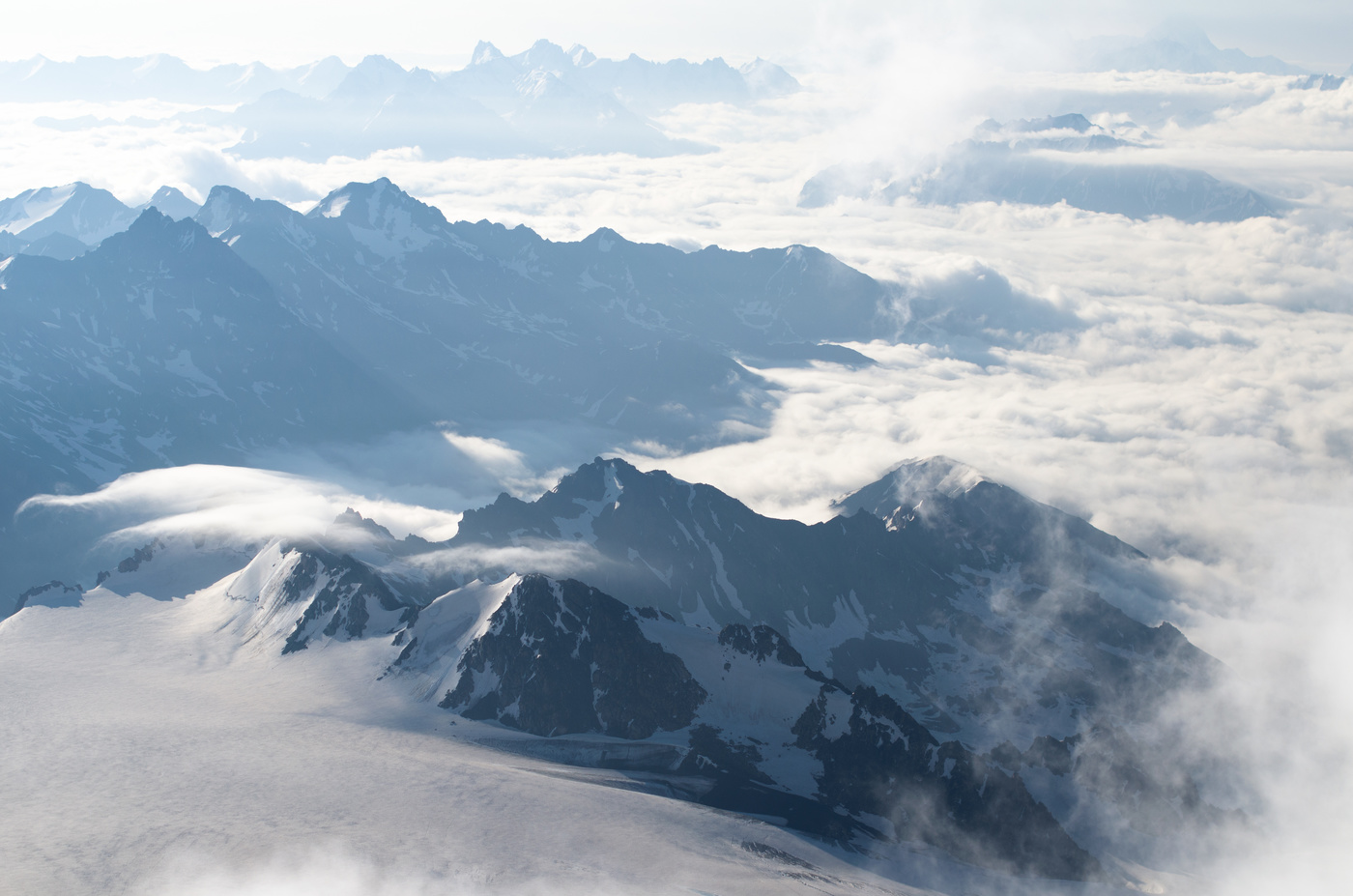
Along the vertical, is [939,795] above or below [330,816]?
below

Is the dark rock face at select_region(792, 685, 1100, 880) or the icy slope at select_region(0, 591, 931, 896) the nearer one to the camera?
the icy slope at select_region(0, 591, 931, 896)

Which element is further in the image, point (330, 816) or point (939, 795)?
point (939, 795)

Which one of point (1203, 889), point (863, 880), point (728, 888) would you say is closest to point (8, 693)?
point (728, 888)

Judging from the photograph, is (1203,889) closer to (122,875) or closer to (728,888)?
(728,888)

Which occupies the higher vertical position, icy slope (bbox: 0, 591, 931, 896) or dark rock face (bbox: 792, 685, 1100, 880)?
icy slope (bbox: 0, 591, 931, 896)

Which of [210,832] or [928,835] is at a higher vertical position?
[210,832]

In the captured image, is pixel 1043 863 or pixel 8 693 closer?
pixel 1043 863

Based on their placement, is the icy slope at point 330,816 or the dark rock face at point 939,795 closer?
the icy slope at point 330,816

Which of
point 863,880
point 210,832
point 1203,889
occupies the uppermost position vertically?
point 210,832
